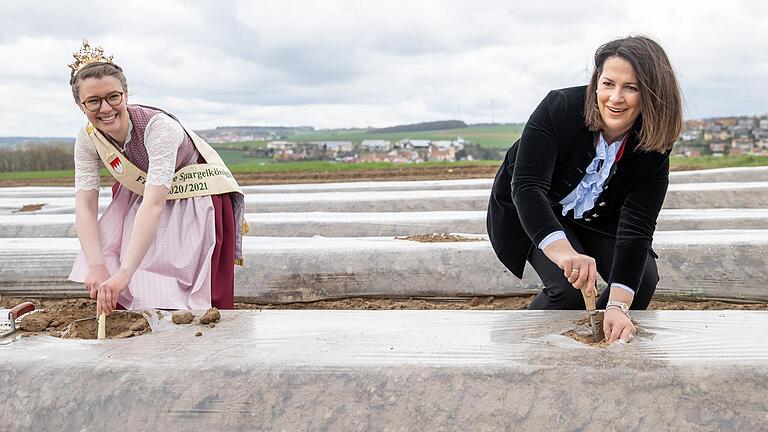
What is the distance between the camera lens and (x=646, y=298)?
2293 millimetres

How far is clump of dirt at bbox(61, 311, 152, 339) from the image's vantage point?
1976 millimetres

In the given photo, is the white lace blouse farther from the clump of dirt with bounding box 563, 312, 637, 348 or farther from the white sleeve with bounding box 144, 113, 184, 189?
the clump of dirt with bounding box 563, 312, 637, 348

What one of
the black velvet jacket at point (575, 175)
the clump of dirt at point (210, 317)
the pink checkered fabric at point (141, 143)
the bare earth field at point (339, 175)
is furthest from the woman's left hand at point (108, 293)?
the bare earth field at point (339, 175)

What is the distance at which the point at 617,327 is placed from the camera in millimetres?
1796

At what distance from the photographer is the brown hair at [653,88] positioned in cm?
176

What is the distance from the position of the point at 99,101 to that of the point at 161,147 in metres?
0.23

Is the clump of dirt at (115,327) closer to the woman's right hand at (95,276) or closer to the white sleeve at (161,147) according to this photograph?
the woman's right hand at (95,276)

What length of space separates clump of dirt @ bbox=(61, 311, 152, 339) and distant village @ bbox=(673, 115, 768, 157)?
14784mm

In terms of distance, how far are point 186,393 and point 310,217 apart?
283cm

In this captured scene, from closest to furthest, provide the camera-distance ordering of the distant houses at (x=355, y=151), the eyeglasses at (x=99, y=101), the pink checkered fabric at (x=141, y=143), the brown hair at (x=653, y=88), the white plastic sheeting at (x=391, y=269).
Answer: the brown hair at (x=653, y=88), the eyeglasses at (x=99, y=101), the pink checkered fabric at (x=141, y=143), the white plastic sheeting at (x=391, y=269), the distant houses at (x=355, y=151)

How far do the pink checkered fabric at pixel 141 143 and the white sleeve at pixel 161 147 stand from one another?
0.11 ft

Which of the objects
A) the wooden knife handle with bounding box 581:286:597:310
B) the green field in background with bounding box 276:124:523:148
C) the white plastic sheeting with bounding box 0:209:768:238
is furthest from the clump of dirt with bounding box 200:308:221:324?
the green field in background with bounding box 276:124:523:148

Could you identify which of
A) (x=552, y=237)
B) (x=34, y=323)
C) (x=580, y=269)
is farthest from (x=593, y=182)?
(x=34, y=323)

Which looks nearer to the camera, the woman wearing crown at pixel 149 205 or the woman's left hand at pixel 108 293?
the woman's left hand at pixel 108 293
